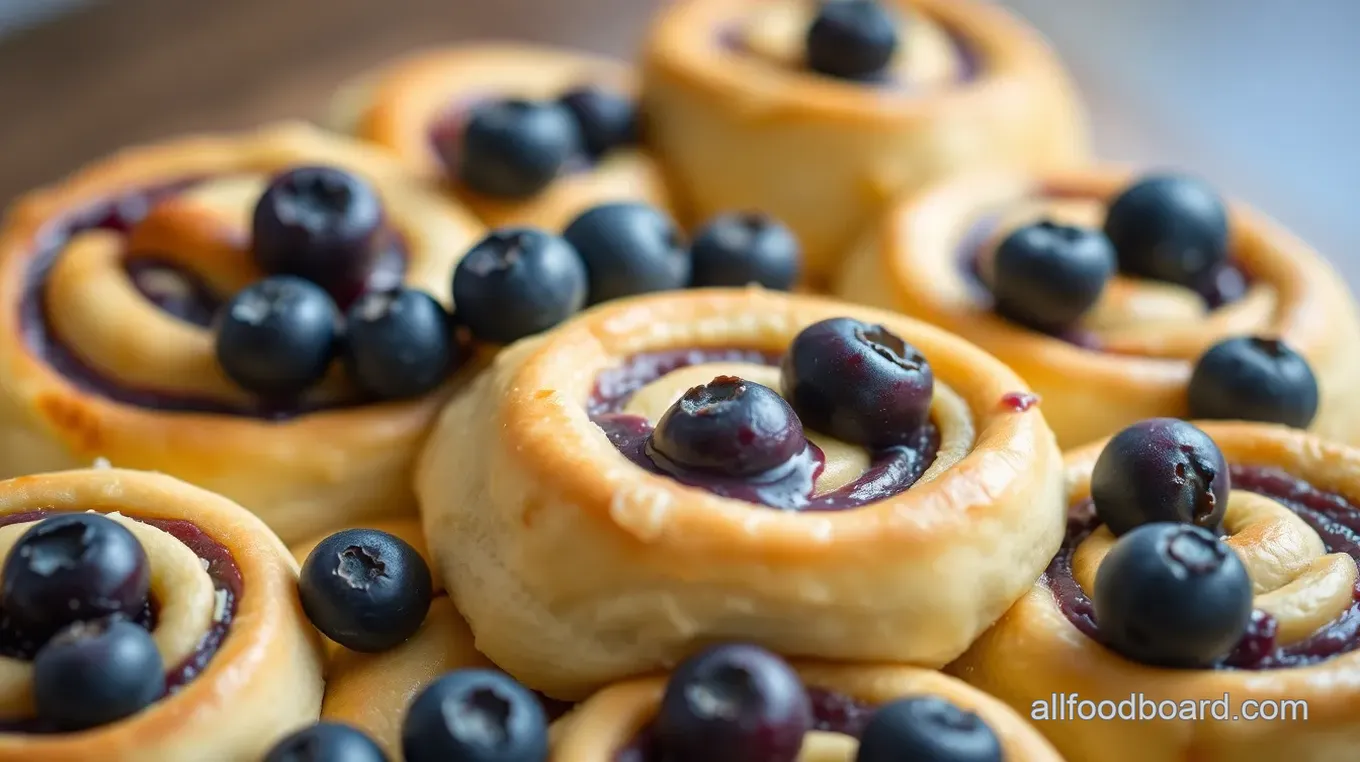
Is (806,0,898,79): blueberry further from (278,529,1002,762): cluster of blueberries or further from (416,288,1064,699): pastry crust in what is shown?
(278,529,1002,762): cluster of blueberries

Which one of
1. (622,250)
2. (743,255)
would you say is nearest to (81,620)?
(622,250)

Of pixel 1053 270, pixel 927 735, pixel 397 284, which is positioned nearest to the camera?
pixel 927 735

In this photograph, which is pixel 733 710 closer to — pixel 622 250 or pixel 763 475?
pixel 763 475

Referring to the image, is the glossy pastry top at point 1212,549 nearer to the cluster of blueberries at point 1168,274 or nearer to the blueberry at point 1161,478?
the blueberry at point 1161,478

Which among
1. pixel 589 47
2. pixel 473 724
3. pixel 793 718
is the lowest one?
pixel 589 47

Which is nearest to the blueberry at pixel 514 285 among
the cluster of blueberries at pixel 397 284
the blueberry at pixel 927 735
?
the cluster of blueberries at pixel 397 284

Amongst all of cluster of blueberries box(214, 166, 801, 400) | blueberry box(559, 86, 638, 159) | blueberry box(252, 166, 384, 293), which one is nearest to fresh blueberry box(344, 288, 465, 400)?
cluster of blueberries box(214, 166, 801, 400)

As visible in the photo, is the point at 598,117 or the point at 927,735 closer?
the point at 927,735
